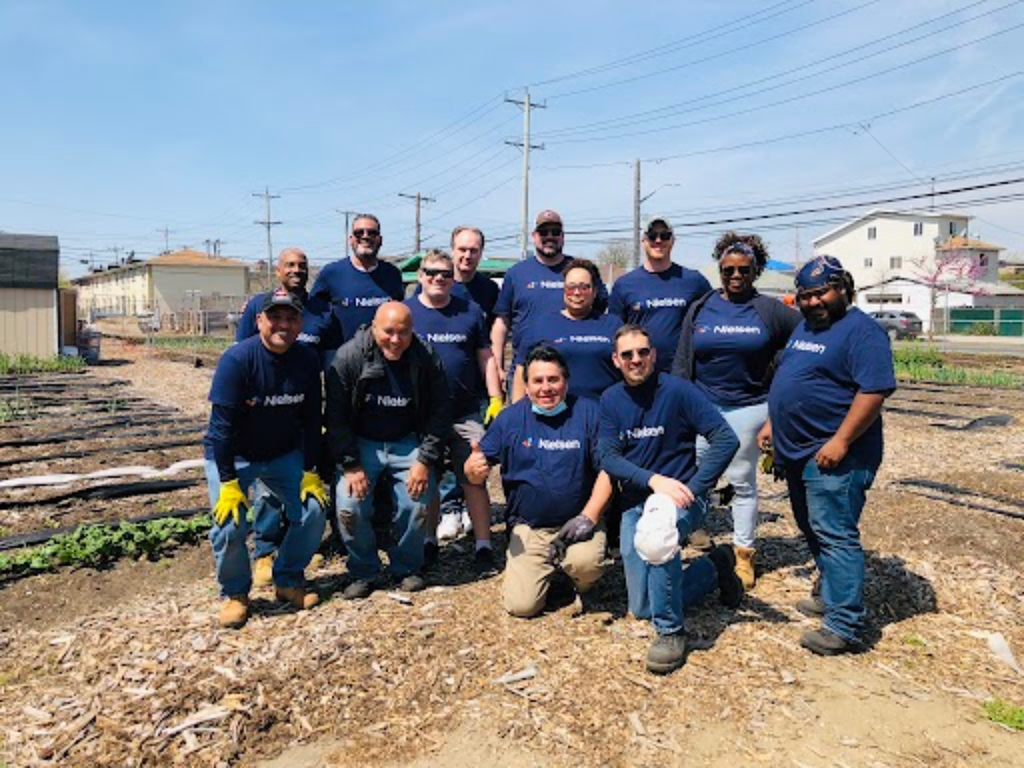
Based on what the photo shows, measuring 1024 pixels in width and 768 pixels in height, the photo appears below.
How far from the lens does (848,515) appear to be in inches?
152

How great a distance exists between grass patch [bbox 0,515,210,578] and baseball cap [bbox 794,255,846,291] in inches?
184

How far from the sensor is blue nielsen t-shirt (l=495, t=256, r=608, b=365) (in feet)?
17.3

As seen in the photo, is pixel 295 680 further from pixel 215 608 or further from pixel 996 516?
pixel 996 516

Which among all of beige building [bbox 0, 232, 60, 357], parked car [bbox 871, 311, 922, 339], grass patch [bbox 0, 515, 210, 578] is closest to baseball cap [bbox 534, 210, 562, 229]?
grass patch [bbox 0, 515, 210, 578]

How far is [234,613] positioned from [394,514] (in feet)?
3.64

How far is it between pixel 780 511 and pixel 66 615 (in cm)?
543

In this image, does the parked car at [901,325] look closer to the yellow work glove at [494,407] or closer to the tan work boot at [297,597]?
the yellow work glove at [494,407]

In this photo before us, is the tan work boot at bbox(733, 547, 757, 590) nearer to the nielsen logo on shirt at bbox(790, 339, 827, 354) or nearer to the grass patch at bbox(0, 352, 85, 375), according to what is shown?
the nielsen logo on shirt at bbox(790, 339, 827, 354)

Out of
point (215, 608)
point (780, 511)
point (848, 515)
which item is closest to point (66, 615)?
point (215, 608)

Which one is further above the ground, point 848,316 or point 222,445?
point 848,316

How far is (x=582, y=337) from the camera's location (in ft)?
15.8

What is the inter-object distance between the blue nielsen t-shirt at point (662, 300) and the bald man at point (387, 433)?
4.68 feet

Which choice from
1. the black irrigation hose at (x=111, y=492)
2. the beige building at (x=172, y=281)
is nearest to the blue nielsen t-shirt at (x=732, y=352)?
the black irrigation hose at (x=111, y=492)

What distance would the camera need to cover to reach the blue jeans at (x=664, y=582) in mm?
3740
